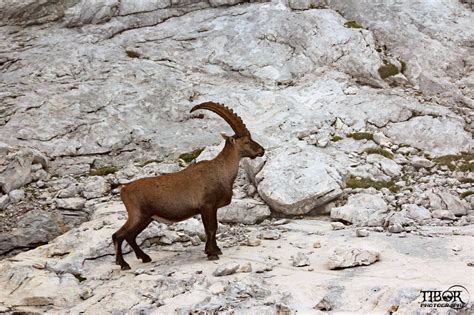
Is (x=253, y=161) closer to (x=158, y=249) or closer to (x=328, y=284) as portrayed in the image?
(x=158, y=249)

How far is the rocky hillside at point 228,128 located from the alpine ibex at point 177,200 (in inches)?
20.5

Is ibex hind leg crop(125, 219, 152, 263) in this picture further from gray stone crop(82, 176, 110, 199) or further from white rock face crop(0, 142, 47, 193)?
white rock face crop(0, 142, 47, 193)

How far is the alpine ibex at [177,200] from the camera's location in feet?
33.3

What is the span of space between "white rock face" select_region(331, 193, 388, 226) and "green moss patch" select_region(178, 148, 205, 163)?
4.91 metres

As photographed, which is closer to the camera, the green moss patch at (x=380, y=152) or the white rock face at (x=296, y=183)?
the white rock face at (x=296, y=183)

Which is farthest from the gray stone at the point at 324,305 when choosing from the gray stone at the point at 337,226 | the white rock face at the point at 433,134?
the white rock face at the point at 433,134

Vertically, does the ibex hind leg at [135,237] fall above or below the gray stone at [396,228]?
above

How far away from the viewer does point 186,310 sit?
8109 mm

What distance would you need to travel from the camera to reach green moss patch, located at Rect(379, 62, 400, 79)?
1839 centimetres

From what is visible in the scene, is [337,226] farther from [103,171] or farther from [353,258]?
[103,171]

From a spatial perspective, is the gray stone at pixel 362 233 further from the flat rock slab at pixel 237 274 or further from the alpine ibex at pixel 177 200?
the alpine ibex at pixel 177 200

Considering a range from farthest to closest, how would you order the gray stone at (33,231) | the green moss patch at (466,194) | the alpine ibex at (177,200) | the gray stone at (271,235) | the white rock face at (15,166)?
the white rock face at (15,166) < the green moss patch at (466,194) < the gray stone at (33,231) < the gray stone at (271,235) < the alpine ibex at (177,200)

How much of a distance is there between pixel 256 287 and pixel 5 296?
4.14 meters

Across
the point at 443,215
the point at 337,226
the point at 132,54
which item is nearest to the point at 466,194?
the point at 443,215
